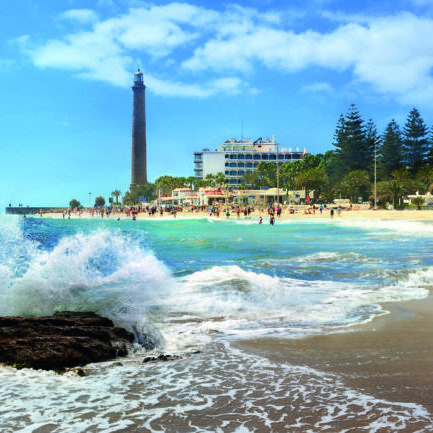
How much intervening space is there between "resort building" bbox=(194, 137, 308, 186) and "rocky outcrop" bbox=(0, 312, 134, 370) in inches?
4911

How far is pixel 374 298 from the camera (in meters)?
8.71

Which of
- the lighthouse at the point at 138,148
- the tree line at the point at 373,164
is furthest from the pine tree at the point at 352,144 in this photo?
the lighthouse at the point at 138,148

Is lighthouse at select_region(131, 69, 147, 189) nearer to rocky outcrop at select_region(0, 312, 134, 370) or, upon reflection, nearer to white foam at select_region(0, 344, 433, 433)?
rocky outcrop at select_region(0, 312, 134, 370)

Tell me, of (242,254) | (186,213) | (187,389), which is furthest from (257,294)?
(186,213)

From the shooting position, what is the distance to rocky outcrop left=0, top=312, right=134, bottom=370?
4.79m

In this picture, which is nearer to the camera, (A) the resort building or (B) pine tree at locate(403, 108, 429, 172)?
(B) pine tree at locate(403, 108, 429, 172)

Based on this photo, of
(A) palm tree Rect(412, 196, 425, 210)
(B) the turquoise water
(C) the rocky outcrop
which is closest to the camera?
(C) the rocky outcrop

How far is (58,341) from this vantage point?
5062 mm

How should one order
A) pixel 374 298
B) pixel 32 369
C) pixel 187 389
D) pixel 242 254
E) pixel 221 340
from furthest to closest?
pixel 242 254
pixel 374 298
pixel 221 340
pixel 32 369
pixel 187 389

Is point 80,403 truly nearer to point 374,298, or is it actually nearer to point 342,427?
point 342,427

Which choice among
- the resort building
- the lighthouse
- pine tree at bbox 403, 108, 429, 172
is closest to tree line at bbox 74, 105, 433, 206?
pine tree at bbox 403, 108, 429, 172

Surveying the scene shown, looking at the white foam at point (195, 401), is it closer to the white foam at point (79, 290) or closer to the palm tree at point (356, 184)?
the white foam at point (79, 290)

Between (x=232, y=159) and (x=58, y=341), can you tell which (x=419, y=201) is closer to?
(x=58, y=341)

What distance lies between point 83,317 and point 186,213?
80.7 meters
